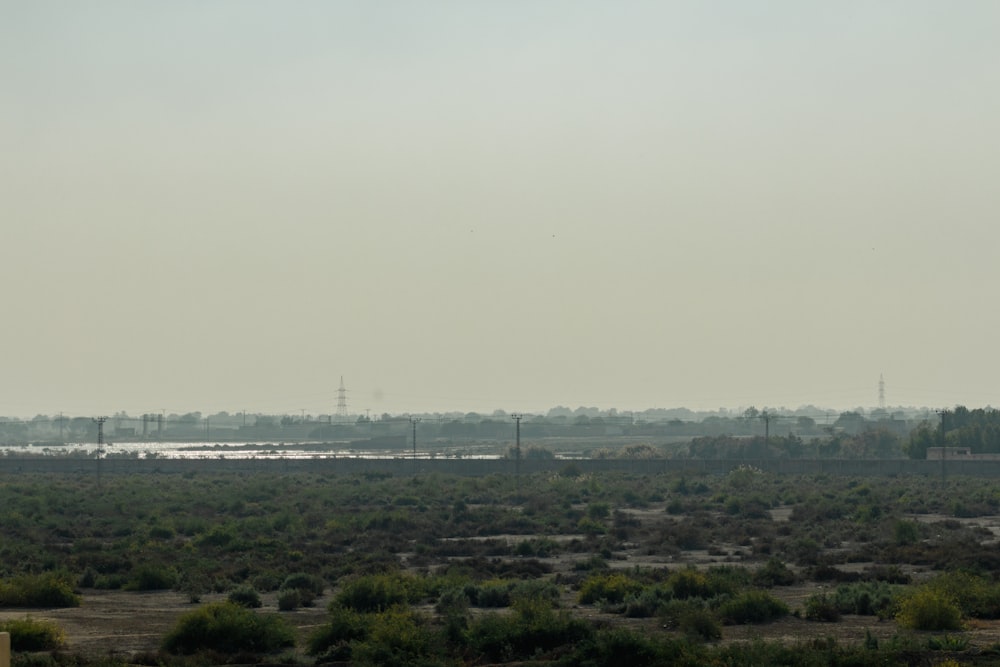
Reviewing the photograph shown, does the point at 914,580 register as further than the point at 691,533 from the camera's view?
No

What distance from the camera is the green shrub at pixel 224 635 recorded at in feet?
94.2

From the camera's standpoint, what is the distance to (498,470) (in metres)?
135

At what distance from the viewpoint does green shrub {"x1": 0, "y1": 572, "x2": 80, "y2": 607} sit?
37.7 meters

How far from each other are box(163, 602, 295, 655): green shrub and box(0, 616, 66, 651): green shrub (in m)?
2.22

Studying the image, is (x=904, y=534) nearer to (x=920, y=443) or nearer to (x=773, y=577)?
(x=773, y=577)

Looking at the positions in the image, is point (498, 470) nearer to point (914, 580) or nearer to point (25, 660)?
point (914, 580)

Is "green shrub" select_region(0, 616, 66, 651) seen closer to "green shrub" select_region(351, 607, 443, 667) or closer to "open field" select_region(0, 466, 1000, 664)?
"open field" select_region(0, 466, 1000, 664)

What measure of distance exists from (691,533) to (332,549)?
1453 cm

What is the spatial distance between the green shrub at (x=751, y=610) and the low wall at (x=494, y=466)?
86.3 m

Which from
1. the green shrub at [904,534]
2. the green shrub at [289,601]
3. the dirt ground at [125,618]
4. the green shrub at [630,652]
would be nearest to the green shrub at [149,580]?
the dirt ground at [125,618]

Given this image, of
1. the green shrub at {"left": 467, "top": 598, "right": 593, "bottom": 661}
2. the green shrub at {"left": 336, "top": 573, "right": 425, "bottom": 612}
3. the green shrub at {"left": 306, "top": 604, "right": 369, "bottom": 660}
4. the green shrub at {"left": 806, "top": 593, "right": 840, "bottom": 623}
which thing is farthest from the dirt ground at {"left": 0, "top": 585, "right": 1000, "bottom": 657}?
the green shrub at {"left": 467, "top": 598, "right": 593, "bottom": 661}

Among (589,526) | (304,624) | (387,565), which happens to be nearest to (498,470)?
(589,526)

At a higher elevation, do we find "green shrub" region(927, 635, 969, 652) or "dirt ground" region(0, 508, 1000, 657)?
"green shrub" region(927, 635, 969, 652)

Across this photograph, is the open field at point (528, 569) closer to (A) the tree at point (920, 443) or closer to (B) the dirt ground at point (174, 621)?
(B) the dirt ground at point (174, 621)
